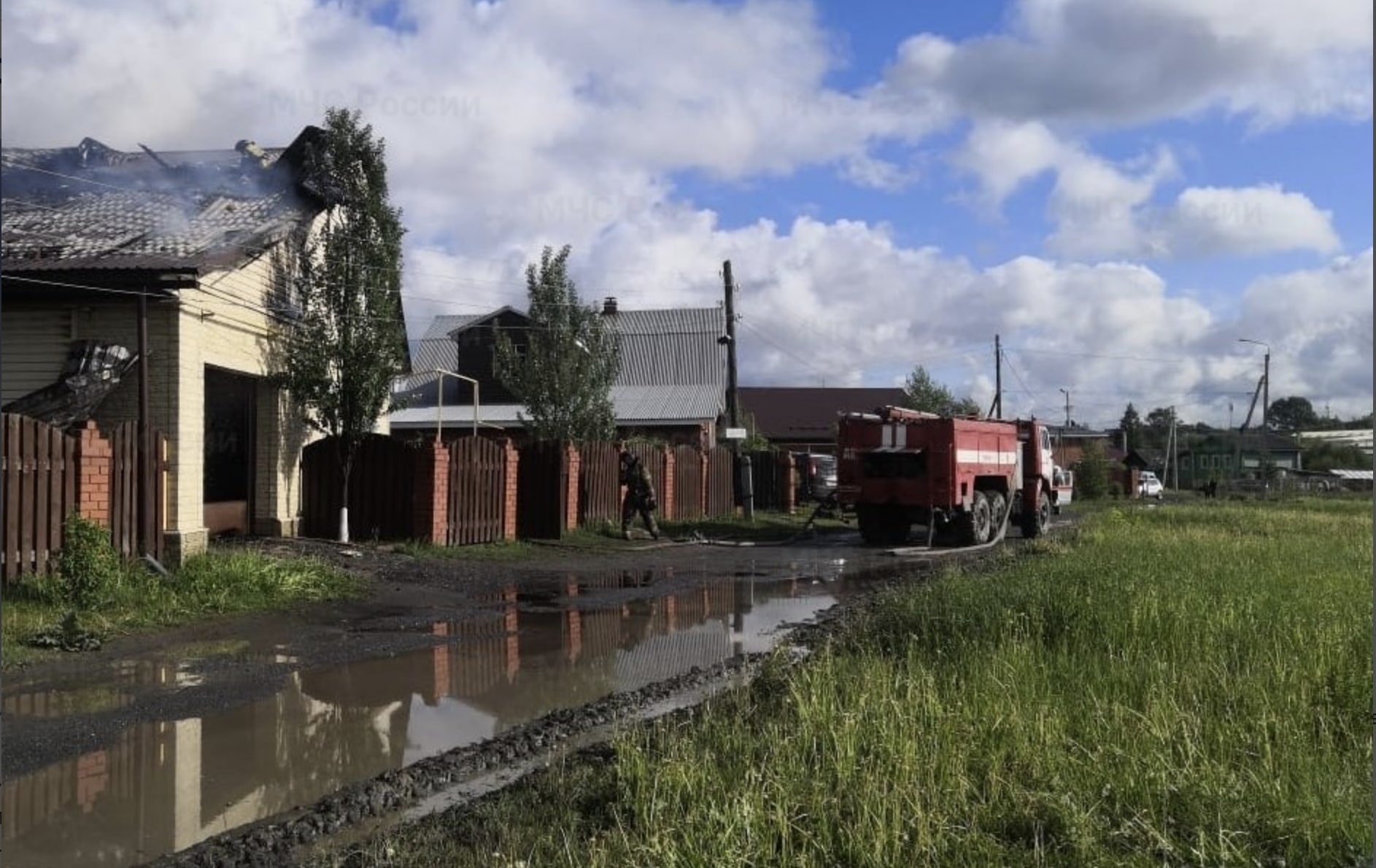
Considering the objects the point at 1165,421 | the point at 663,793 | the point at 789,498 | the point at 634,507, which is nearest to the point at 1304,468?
the point at 1165,421

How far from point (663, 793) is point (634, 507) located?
1663 cm

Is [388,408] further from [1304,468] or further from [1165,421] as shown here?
[1165,421]

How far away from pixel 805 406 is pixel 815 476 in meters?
27.2

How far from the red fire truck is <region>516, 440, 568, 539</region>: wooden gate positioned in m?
5.56

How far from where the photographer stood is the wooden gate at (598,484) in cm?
2170

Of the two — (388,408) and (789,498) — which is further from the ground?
(388,408)

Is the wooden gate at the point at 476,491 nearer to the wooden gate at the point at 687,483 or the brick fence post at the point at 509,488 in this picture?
the brick fence post at the point at 509,488

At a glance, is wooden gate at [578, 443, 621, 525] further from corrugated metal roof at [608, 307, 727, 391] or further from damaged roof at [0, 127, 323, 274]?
corrugated metal roof at [608, 307, 727, 391]

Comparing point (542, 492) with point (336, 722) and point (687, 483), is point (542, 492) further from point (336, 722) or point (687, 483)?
point (336, 722)

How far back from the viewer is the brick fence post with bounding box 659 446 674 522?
25203 mm

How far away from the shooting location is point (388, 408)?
57.0 feet

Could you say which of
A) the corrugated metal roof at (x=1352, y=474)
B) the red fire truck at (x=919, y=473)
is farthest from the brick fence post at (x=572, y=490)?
the corrugated metal roof at (x=1352, y=474)

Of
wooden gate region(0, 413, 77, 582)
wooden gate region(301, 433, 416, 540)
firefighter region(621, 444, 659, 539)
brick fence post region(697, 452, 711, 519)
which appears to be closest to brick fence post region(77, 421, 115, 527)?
wooden gate region(0, 413, 77, 582)

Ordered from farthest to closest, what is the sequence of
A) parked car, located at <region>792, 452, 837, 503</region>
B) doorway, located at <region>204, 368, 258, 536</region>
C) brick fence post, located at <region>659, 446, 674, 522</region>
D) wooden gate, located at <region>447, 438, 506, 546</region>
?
1. parked car, located at <region>792, 452, 837, 503</region>
2. brick fence post, located at <region>659, 446, 674, 522</region>
3. wooden gate, located at <region>447, 438, 506, 546</region>
4. doorway, located at <region>204, 368, 258, 536</region>
